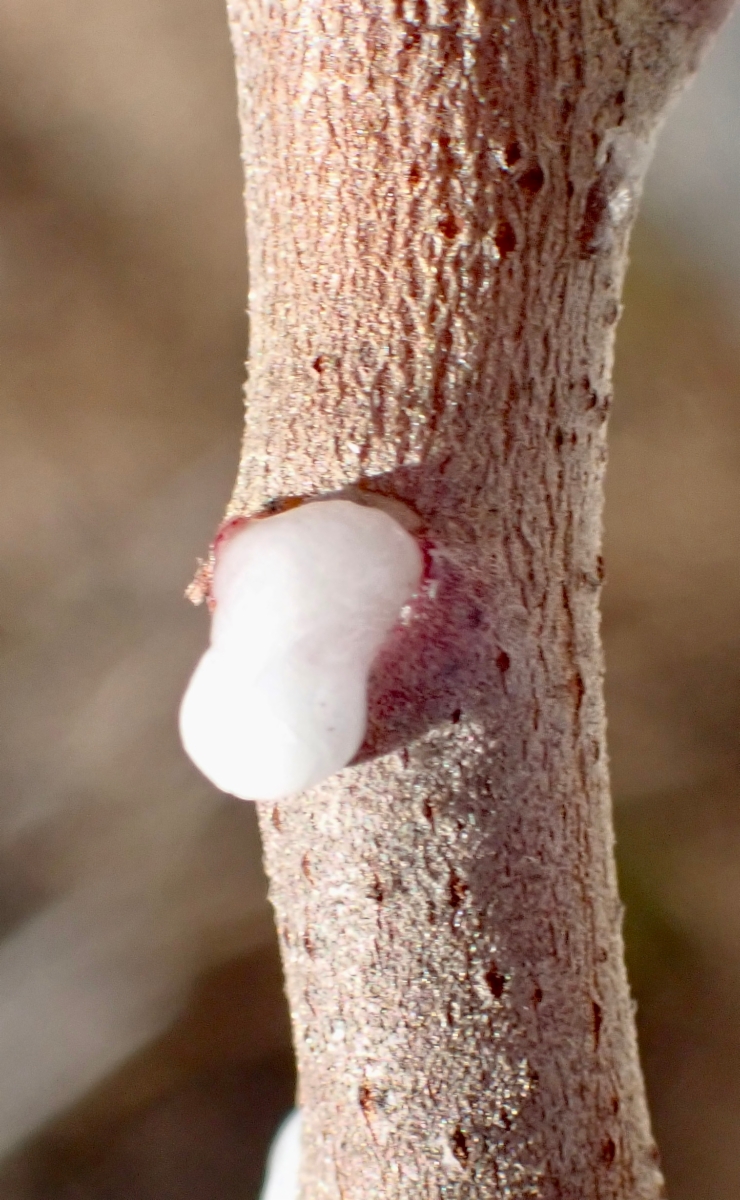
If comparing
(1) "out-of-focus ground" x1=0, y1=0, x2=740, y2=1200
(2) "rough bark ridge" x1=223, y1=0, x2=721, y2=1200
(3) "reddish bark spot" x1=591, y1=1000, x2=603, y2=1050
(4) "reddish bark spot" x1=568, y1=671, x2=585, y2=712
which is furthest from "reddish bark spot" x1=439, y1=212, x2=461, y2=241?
(1) "out-of-focus ground" x1=0, y1=0, x2=740, y2=1200

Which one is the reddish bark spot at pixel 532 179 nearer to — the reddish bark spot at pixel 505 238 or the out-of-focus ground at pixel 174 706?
the reddish bark spot at pixel 505 238

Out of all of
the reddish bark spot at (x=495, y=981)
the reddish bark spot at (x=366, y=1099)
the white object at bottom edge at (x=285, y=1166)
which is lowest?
the white object at bottom edge at (x=285, y=1166)

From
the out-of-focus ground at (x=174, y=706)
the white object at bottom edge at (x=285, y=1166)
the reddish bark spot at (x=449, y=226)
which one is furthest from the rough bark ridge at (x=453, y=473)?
the out-of-focus ground at (x=174, y=706)

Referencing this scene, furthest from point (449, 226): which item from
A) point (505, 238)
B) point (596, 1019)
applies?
point (596, 1019)

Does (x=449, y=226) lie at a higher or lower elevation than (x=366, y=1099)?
higher

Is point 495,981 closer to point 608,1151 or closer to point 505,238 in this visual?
point 608,1151
